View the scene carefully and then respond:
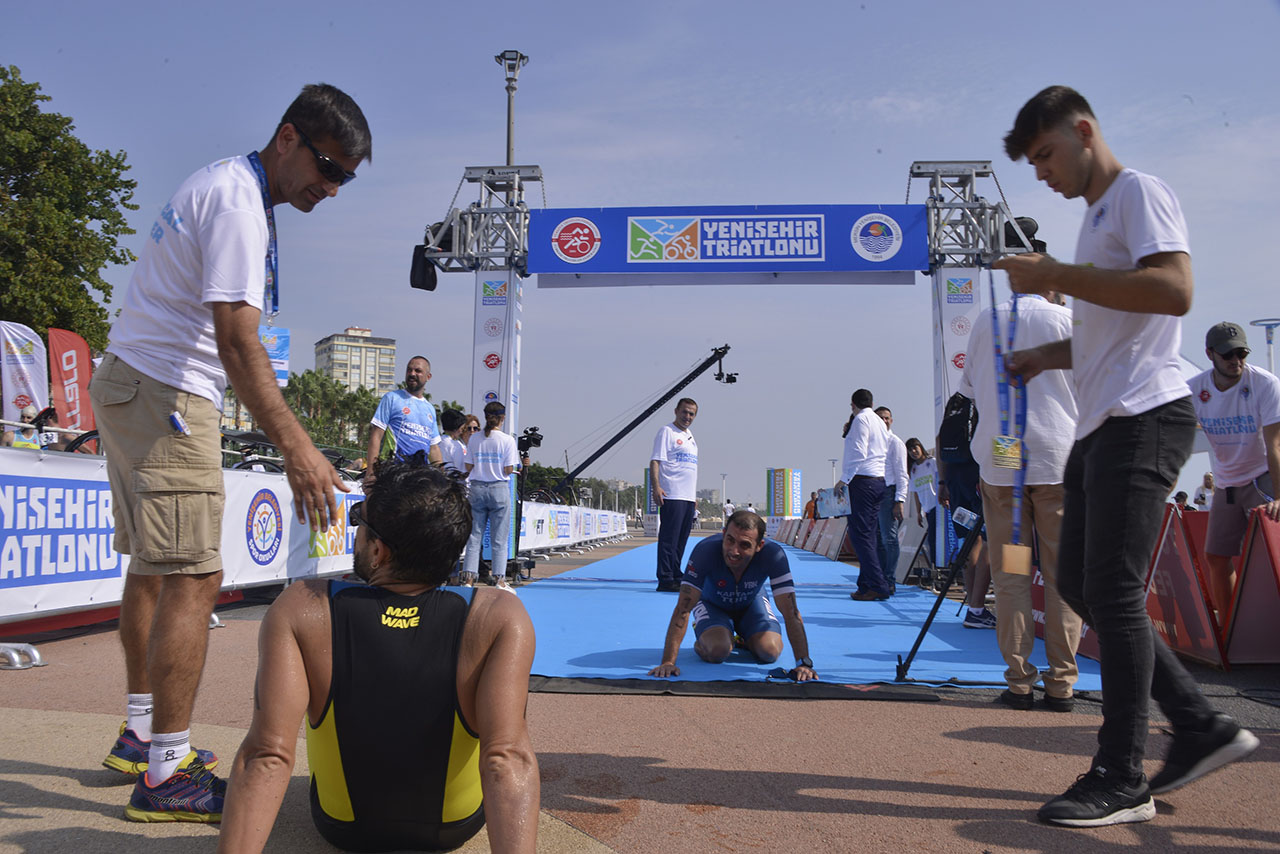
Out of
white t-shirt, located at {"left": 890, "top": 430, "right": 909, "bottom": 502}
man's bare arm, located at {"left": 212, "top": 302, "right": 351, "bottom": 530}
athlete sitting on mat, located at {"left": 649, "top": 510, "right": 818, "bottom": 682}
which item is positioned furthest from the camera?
white t-shirt, located at {"left": 890, "top": 430, "right": 909, "bottom": 502}

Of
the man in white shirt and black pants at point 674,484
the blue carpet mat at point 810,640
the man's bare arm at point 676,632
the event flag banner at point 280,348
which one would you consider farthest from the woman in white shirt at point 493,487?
the man's bare arm at point 676,632

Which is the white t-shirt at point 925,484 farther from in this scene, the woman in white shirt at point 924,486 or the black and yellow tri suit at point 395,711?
the black and yellow tri suit at point 395,711

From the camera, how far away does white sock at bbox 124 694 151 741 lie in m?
2.43

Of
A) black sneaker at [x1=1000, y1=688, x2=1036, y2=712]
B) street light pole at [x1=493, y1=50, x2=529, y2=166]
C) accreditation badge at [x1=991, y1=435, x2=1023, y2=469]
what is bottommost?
black sneaker at [x1=1000, y1=688, x2=1036, y2=712]

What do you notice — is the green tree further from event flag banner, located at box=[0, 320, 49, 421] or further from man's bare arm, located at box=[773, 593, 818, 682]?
man's bare arm, located at box=[773, 593, 818, 682]

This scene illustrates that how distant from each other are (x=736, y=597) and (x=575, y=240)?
7.57 meters

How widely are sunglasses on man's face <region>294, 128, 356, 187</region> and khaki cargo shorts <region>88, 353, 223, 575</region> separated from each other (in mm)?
730

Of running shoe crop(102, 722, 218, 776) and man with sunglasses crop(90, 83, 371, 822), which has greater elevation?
man with sunglasses crop(90, 83, 371, 822)

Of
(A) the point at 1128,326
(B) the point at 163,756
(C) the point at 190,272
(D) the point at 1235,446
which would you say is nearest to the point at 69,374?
(C) the point at 190,272

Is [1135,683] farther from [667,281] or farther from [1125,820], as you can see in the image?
[667,281]

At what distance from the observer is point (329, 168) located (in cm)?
246

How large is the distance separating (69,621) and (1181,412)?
242 inches

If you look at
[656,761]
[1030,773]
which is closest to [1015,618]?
[1030,773]

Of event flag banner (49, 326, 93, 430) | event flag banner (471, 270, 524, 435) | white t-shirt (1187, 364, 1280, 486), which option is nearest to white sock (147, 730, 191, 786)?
white t-shirt (1187, 364, 1280, 486)
